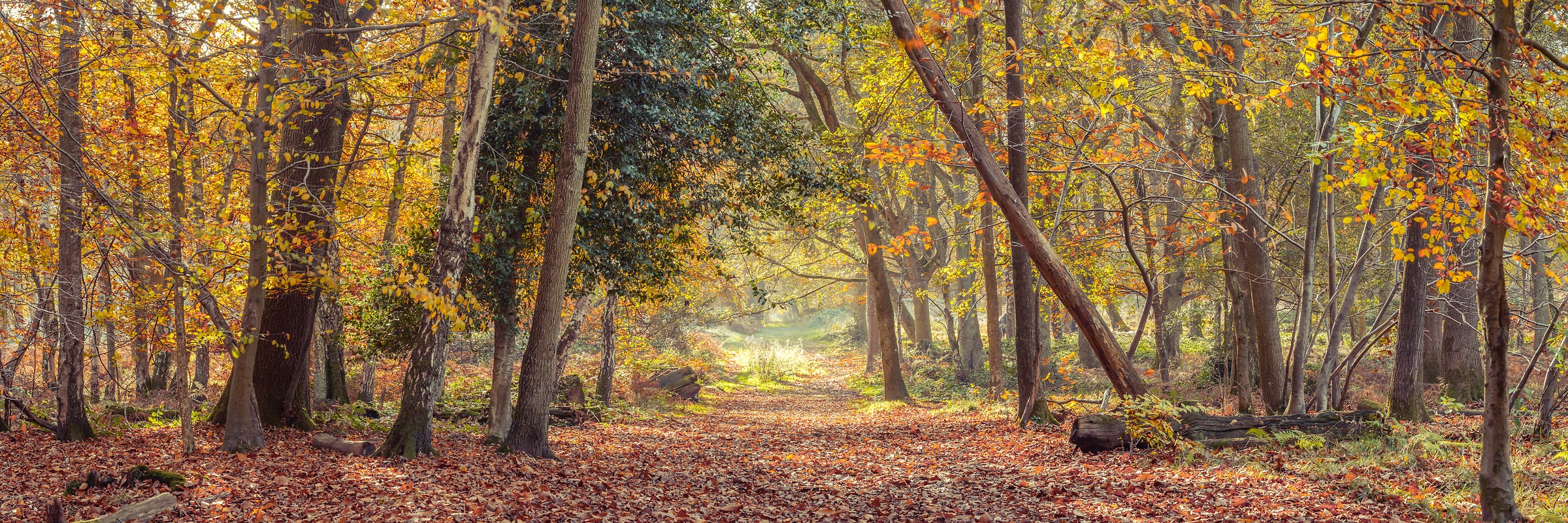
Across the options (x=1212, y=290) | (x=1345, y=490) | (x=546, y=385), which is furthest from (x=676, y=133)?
(x=1212, y=290)

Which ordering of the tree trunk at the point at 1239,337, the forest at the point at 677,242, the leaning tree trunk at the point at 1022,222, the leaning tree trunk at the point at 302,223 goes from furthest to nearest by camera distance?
the tree trunk at the point at 1239,337, the leaning tree trunk at the point at 1022,222, the leaning tree trunk at the point at 302,223, the forest at the point at 677,242

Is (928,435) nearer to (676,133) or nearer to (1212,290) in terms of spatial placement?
(676,133)

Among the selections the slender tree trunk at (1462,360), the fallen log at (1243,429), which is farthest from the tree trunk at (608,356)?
the slender tree trunk at (1462,360)

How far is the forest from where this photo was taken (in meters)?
5.89

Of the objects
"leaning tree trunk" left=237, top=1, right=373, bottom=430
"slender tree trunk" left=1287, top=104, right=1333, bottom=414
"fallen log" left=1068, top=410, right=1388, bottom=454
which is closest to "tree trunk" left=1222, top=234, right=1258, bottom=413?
"slender tree trunk" left=1287, top=104, right=1333, bottom=414

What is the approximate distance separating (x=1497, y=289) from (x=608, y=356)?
13.5m

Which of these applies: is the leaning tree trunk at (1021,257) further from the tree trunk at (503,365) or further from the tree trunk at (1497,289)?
the tree trunk at (503,365)

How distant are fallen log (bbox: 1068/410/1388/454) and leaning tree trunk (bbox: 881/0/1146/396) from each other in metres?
0.92

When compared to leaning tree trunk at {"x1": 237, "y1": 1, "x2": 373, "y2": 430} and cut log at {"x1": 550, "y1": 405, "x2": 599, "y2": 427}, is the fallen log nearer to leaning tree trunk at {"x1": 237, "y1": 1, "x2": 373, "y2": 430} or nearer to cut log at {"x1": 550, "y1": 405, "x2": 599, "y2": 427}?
cut log at {"x1": 550, "y1": 405, "x2": 599, "y2": 427}

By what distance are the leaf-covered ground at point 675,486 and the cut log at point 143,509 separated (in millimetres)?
89

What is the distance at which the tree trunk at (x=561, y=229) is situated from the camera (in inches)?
341

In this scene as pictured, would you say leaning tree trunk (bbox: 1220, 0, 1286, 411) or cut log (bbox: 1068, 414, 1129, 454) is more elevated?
leaning tree trunk (bbox: 1220, 0, 1286, 411)

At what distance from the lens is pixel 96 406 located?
10195 millimetres

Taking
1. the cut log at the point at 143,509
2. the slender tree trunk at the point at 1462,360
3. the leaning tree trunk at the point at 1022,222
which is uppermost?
the leaning tree trunk at the point at 1022,222
